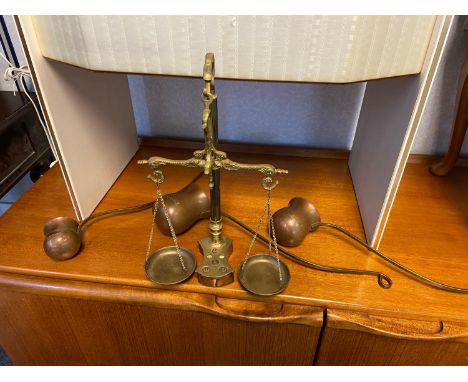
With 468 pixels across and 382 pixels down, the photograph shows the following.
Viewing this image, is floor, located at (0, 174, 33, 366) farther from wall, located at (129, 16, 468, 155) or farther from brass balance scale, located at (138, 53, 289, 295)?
brass balance scale, located at (138, 53, 289, 295)

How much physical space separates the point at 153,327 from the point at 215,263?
0.15 metres

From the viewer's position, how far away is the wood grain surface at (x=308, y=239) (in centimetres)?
50

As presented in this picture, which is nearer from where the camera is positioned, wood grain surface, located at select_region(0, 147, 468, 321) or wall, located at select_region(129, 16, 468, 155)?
wood grain surface, located at select_region(0, 147, 468, 321)

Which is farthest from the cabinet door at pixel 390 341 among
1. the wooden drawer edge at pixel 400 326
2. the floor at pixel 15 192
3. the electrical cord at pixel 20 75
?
the floor at pixel 15 192

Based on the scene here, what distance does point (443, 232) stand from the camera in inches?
24.0

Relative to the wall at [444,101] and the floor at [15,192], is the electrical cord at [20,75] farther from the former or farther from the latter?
the wall at [444,101]

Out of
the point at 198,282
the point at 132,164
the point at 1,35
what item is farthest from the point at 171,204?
the point at 1,35

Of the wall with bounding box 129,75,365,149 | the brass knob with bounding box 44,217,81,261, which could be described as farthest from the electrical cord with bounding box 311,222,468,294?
the brass knob with bounding box 44,217,81,261

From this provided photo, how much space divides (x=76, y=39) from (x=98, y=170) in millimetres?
284

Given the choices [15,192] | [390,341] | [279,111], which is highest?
[279,111]

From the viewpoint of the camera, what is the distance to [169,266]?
526 millimetres

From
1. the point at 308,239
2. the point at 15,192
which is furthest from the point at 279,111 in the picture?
the point at 15,192

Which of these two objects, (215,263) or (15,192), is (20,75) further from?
(215,263)

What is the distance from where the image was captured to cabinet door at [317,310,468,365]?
47cm
